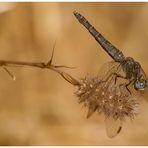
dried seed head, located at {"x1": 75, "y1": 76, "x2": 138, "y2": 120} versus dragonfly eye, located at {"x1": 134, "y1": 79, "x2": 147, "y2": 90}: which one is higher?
dragonfly eye, located at {"x1": 134, "y1": 79, "x2": 147, "y2": 90}

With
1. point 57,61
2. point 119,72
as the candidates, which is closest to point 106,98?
point 119,72

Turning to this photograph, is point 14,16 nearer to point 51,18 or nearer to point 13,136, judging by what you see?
point 51,18

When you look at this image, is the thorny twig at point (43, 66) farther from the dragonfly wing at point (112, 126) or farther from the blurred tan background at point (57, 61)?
the dragonfly wing at point (112, 126)

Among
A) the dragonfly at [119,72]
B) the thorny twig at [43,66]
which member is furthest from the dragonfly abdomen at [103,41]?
the thorny twig at [43,66]

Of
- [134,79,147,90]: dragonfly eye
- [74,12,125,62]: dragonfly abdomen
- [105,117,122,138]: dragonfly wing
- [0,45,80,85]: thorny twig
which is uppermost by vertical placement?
[74,12,125,62]: dragonfly abdomen

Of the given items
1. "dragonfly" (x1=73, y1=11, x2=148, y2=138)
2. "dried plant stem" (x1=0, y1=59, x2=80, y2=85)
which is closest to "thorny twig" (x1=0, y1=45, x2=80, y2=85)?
"dried plant stem" (x1=0, y1=59, x2=80, y2=85)

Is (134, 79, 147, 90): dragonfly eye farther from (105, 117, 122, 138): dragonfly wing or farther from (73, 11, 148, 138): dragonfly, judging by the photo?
(105, 117, 122, 138): dragonfly wing
